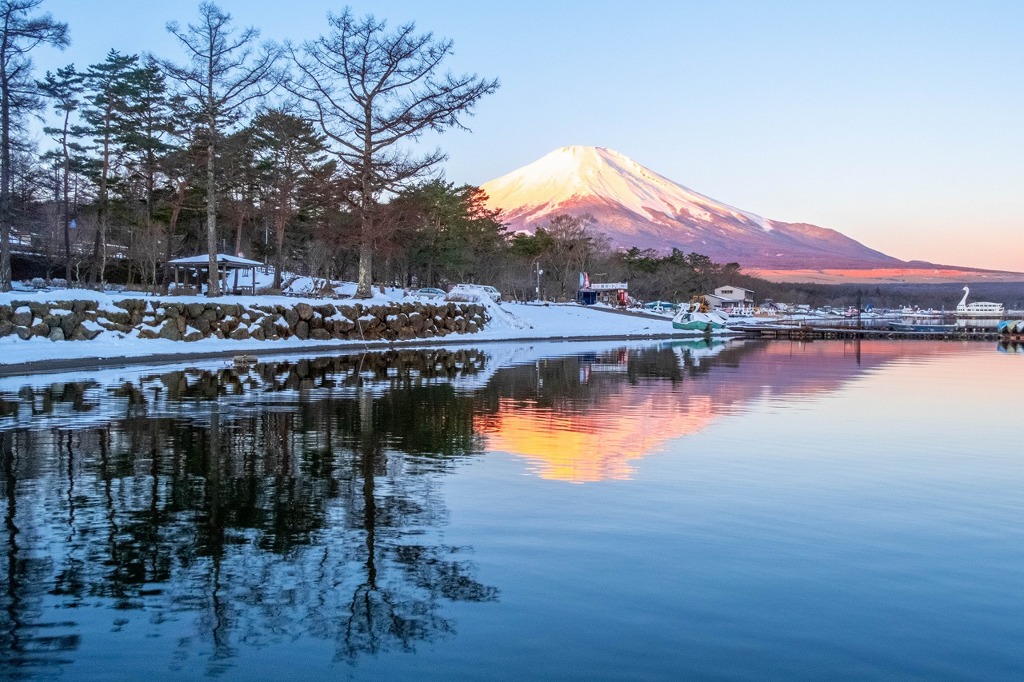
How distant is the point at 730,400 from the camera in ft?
69.6

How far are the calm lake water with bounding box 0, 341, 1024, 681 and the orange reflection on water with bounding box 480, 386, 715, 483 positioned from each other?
9 cm

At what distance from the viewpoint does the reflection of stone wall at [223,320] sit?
30.5 m

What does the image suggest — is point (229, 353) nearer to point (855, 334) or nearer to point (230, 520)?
point (230, 520)

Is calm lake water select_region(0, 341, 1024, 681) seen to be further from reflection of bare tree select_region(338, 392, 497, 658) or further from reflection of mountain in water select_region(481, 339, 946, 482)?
reflection of mountain in water select_region(481, 339, 946, 482)

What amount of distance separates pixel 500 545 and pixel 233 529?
2.26m

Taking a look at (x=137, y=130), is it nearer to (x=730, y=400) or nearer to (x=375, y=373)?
(x=375, y=373)

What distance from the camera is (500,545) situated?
25.8 feet

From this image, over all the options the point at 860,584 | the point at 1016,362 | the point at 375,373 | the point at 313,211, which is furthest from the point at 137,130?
the point at 860,584

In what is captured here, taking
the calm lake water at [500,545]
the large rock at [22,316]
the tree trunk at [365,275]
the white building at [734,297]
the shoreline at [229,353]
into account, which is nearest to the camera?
the calm lake water at [500,545]

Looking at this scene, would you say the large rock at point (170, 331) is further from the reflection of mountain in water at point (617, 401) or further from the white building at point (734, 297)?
the white building at point (734, 297)

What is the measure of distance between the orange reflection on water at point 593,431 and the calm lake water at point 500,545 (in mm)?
92

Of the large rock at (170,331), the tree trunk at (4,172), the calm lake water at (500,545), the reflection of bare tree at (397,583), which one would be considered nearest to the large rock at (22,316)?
the large rock at (170,331)

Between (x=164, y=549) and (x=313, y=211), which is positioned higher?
(x=313, y=211)

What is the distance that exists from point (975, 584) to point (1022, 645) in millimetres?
1285
